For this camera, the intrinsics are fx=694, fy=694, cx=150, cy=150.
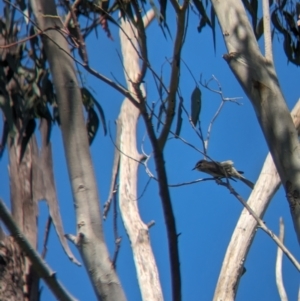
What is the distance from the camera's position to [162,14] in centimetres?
209

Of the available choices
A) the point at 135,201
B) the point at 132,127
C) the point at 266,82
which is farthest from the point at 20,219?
the point at 266,82

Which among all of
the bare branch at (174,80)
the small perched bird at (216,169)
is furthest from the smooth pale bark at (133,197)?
the bare branch at (174,80)

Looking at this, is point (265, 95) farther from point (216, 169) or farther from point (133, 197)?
point (133, 197)

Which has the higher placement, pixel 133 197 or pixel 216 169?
pixel 133 197

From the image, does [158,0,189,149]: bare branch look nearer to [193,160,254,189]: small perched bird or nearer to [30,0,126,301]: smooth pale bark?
[30,0,126,301]: smooth pale bark

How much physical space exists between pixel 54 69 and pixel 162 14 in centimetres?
77

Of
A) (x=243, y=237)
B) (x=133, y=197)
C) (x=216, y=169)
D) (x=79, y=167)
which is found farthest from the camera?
(x=133, y=197)

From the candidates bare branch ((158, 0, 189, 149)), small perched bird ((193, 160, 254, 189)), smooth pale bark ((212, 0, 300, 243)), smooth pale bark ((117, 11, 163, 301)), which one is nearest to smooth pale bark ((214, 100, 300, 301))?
small perched bird ((193, 160, 254, 189))

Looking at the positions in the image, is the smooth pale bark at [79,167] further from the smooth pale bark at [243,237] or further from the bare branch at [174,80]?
A: the smooth pale bark at [243,237]

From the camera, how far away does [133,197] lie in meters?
2.87

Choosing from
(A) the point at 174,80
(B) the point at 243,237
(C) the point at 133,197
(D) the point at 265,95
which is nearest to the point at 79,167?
(A) the point at 174,80

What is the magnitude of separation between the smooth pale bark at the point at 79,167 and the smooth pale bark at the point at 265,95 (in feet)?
1.03

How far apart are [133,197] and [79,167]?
1.65 metres

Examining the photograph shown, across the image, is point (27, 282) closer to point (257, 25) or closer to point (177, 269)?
point (257, 25)
